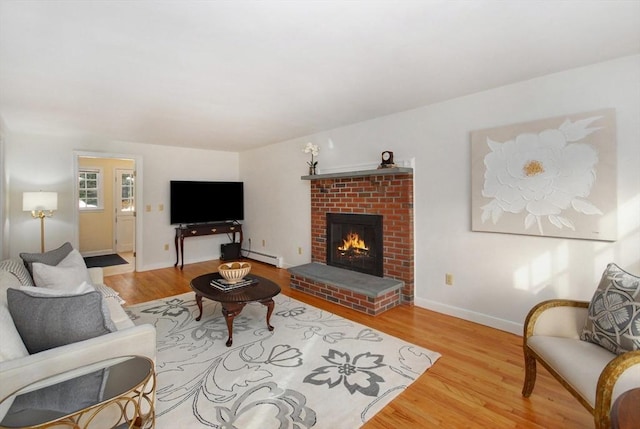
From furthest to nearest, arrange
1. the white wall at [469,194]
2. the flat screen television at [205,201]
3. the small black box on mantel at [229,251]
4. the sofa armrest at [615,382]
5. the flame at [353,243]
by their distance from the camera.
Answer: the small black box on mantel at [229,251] < the flat screen television at [205,201] < the flame at [353,243] < the white wall at [469,194] < the sofa armrest at [615,382]

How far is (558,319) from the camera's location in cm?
191

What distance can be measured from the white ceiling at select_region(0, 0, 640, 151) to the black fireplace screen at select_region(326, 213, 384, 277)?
1.46 metres

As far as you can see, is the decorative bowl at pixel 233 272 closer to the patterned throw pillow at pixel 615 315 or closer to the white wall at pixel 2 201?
the patterned throw pillow at pixel 615 315

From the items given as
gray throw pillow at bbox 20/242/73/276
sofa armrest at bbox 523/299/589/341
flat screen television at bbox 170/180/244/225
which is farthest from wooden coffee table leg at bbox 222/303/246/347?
flat screen television at bbox 170/180/244/225

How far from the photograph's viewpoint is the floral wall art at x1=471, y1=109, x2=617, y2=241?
235cm

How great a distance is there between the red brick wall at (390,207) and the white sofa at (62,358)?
2750 mm

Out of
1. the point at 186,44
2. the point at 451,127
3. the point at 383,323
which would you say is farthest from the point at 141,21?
the point at 383,323

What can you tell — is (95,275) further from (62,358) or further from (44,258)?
(62,358)

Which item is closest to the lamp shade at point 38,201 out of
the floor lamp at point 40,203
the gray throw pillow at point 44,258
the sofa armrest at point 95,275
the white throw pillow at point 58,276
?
the floor lamp at point 40,203

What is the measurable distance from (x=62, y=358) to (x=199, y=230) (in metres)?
4.45

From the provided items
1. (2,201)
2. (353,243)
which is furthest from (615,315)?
(2,201)

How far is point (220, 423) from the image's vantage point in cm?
174

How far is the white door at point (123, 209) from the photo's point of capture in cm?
691

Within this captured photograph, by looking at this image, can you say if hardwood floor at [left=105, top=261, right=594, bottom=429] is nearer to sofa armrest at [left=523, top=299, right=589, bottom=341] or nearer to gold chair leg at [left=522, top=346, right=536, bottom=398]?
gold chair leg at [left=522, top=346, right=536, bottom=398]
